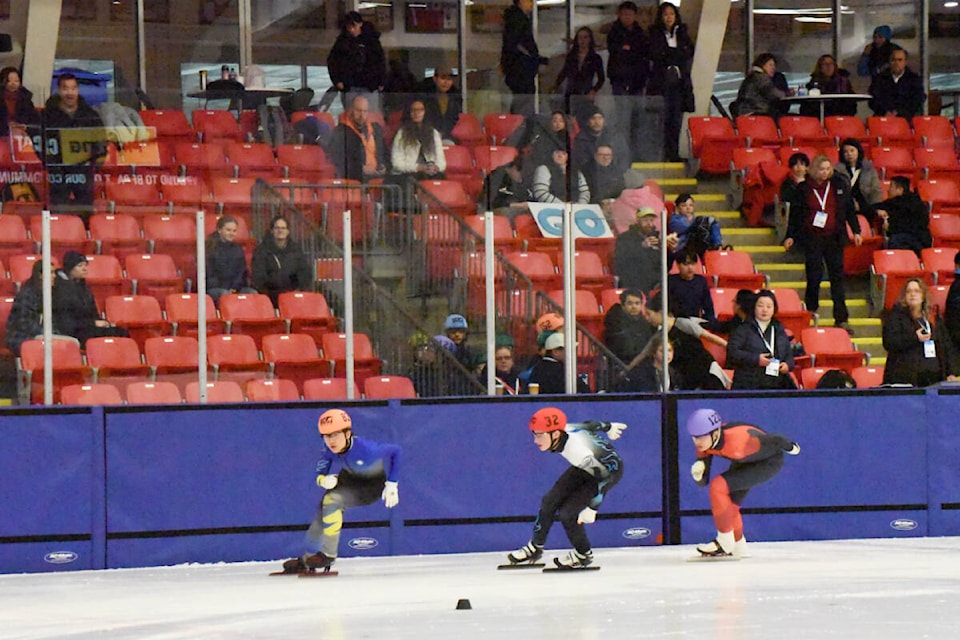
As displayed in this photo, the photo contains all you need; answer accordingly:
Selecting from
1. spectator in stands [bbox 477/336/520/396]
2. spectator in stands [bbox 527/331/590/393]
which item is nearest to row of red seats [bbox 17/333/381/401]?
spectator in stands [bbox 477/336/520/396]

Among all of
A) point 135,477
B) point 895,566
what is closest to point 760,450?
point 895,566

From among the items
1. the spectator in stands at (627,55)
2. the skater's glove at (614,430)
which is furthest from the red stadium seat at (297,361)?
the spectator in stands at (627,55)

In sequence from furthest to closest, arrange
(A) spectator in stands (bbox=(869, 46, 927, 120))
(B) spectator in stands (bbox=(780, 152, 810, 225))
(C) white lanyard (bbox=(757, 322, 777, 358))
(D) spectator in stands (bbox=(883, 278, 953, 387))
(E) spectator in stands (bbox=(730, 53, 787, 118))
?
(A) spectator in stands (bbox=(869, 46, 927, 120)), (E) spectator in stands (bbox=(730, 53, 787, 118)), (B) spectator in stands (bbox=(780, 152, 810, 225)), (D) spectator in stands (bbox=(883, 278, 953, 387)), (C) white lanyard (bbox=(757, 322, 777, 358))

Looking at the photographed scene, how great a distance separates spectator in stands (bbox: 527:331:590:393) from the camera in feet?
45.5

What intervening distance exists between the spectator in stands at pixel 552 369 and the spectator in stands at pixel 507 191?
105 centimetres

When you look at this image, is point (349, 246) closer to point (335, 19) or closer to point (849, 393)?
point (849, 393)

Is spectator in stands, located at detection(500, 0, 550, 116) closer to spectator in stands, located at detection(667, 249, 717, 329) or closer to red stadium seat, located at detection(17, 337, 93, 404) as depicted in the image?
spectator in stands, located at detection(667, 249, 717, 329)

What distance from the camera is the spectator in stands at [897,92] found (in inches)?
909

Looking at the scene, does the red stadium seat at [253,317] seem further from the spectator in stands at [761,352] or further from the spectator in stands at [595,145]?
the spectator in stands at [761,352]

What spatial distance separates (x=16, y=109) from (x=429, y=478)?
4.45 meters

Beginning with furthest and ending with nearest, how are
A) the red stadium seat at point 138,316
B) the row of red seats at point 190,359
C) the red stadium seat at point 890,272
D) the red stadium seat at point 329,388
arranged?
the red stadium seat at point 890,272 → the red stadium seat at point 329,388 → the red stadium seat at point 138,316 → the row of red seats at point 190,359

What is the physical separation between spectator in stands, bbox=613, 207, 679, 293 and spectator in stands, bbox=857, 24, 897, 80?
400 inches

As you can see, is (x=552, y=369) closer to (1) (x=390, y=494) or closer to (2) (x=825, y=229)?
(1) (x=390, y=494)

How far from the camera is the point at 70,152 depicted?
13.6m
